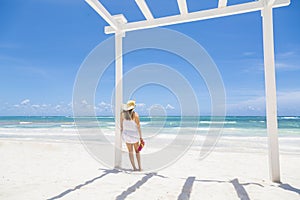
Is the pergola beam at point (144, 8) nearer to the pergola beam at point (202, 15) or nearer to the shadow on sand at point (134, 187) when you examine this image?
the pergola beam at point (202, 15)

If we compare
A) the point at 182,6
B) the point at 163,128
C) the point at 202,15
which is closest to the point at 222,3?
the point at 202,15

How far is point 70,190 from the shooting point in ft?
8.20

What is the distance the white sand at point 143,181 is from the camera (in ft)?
7.86

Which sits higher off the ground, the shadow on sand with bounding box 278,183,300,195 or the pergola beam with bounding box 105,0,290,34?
the pergola beam with bounding box 105,0,290,34

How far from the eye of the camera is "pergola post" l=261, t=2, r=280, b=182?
119 inches

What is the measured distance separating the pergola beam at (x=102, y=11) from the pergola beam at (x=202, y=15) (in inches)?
6.9

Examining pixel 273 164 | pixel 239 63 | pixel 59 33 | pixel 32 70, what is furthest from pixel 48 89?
pixel 273 164

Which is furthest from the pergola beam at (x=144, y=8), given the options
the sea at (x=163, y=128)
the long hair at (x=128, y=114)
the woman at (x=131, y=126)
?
the sea at (x=163, y=128)

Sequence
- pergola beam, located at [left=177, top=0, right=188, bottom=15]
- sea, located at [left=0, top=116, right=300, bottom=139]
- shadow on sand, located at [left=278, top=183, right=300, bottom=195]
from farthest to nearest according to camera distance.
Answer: sea, located at [left=0, top=116, right=300, bottom=139], pergola beam, located at [left=177, top=0, right=188, bottom=15], shadow on sand, located at [left=278, top=183, right=300, bottom=195]

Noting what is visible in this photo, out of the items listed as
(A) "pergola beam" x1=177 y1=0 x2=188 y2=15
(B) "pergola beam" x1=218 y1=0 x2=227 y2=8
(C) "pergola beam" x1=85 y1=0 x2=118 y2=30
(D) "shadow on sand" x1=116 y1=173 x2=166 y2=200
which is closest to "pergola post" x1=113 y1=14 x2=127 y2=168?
(C) "pergola beam" x1=85 y1=0 x2=118 y2=30

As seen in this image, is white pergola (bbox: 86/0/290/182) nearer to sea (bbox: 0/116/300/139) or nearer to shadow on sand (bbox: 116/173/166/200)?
shadow on sand (bbox: 116/173/166/200)

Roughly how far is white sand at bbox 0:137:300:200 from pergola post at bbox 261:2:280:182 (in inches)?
10.6

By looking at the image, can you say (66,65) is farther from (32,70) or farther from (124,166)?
(124,166)

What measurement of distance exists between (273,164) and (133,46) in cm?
359
